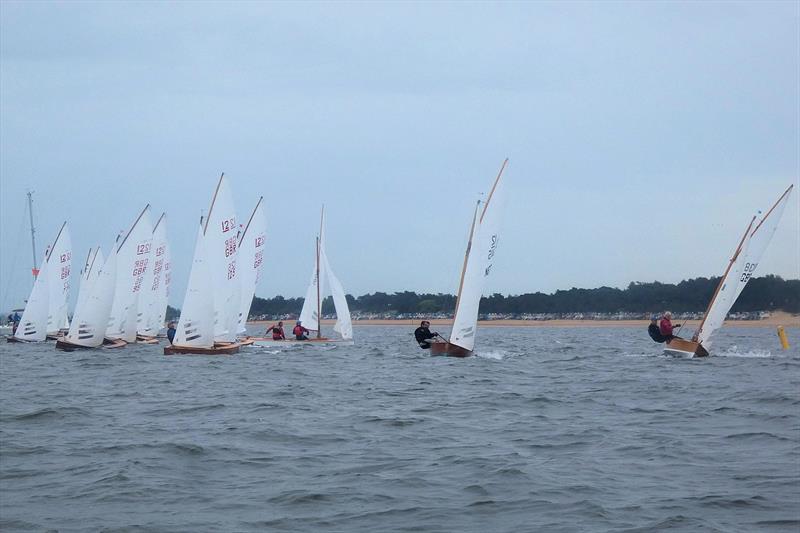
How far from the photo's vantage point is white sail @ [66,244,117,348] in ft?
107

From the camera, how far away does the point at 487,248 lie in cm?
2705

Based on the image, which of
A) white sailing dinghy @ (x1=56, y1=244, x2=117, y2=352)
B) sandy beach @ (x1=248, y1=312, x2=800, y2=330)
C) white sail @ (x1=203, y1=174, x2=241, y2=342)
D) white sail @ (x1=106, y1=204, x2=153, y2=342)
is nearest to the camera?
white sail @ (x1=203, y1=174, x2=241, y2=342)

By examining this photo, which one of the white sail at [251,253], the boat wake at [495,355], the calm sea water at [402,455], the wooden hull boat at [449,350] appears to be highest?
the white sail at [251,253]

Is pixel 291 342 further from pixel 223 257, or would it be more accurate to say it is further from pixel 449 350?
pixel 449 350

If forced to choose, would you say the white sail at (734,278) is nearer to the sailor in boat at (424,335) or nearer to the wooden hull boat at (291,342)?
the sailor in boat at (424,335)

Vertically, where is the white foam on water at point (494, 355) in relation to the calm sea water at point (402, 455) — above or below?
above

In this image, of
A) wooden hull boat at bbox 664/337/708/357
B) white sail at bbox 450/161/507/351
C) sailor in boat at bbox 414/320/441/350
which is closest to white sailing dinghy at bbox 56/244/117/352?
sailor in boat at bbox 414/320/441/350

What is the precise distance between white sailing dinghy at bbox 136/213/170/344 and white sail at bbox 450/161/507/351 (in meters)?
15.7

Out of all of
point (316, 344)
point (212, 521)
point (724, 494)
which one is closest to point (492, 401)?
point (724, 494)

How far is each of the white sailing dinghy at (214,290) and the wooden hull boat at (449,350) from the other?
248 inches

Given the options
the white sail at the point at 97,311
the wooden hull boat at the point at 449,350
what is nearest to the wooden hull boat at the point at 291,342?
the white sail at the point at 97,311

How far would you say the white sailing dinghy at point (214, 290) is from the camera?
28.6 meters

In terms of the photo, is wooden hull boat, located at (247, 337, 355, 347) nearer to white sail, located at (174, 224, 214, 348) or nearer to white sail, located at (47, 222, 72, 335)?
white sail, located at (174, 224, 214, 348)

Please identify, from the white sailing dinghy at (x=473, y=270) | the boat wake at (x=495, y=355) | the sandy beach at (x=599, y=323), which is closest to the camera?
the white sailing dinghy at (x=473, y=270)
